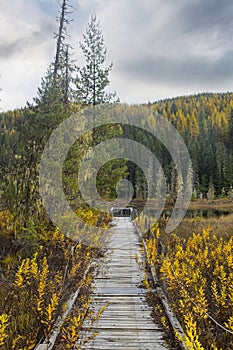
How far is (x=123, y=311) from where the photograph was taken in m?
5.04

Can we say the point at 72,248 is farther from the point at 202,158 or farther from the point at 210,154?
the point at 210,154

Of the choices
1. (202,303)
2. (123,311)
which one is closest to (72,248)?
(123,311)

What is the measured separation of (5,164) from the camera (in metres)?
8.59

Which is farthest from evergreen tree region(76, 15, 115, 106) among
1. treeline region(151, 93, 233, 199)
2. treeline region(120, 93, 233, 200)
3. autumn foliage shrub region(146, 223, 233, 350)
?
treeline region(151, 93, 233, 199)

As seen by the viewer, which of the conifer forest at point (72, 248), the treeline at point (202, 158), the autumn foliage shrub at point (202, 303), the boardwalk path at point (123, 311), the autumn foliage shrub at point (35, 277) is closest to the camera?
the autumn foliage shrub at point (202, 303)

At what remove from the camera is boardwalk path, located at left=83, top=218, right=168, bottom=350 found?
157 inches

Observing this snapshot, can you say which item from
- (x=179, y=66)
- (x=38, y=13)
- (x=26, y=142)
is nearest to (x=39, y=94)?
(x=26, y=142)

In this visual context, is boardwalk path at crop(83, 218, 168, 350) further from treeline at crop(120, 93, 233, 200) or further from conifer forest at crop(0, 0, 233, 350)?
treeline at crop(120, 93, 233, 200)

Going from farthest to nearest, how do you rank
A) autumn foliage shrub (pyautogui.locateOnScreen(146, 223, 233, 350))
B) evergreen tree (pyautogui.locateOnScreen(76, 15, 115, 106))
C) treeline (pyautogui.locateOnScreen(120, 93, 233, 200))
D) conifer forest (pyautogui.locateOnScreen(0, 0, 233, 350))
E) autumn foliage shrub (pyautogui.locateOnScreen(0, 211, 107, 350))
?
treeline (pyautogui.locateOnScreen(120, 93, 233, 200)), evergreen tree (pyautogui.locateOnScreen(76, 15, 115, 106)), conifer forest (pyautogui.locateOnScreen(0, 0, 233, 350)), autumn foliage shrub (pyautogui.locateOnScreen(0, 211, 107, 350)), autumn foliage shrub (pyautogui.locateOnScreen(146, 223, 233, 350))

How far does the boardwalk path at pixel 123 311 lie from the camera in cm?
398

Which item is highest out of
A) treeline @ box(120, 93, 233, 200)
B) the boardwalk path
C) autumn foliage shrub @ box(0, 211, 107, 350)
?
treeline @ box(120, 93, 233, 200)

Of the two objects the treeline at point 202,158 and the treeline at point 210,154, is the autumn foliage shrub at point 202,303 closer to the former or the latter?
the treeline at point 202,158

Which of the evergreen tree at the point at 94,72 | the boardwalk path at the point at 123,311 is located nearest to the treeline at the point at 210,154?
the evergreen tree at the point at 94,72

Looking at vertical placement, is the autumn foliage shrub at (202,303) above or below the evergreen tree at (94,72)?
below
